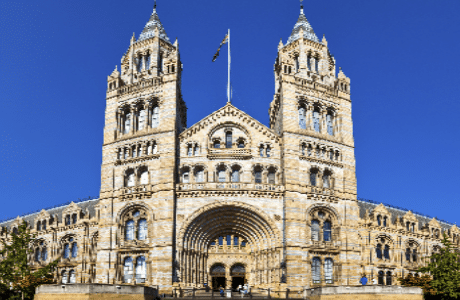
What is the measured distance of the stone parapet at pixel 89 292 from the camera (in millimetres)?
37469

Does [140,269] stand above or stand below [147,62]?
below

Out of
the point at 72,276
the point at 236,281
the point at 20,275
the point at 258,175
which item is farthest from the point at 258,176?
the point at 72,276

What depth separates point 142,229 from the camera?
50.5 meters

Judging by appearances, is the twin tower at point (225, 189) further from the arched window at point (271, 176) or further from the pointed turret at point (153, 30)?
the pointed turret at point (153, 30)

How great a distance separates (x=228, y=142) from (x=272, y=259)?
1321cm

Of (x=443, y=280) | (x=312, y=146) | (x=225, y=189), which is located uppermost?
(x=312, y=146)

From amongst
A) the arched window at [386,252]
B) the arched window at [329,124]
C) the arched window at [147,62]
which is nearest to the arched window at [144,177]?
the arched window at [147,62]

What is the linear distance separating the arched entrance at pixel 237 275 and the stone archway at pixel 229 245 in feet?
1.17

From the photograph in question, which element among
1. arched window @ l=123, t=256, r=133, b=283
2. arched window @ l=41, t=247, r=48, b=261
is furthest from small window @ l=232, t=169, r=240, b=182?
arched window @ l=41, t=247, r=48, b=261

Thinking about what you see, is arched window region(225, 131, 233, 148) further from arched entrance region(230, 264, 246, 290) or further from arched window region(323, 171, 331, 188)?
arched entrance region(230, 264, 246, 290)

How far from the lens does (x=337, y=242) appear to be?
167ft

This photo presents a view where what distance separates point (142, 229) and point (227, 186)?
9459 mm

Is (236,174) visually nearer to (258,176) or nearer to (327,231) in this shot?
(258,176)

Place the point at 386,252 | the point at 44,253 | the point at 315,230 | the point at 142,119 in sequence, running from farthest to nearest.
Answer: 1. the point at 44,253
2. the point at 386,252
3. the point at 142,119
4. the point at 315,230
